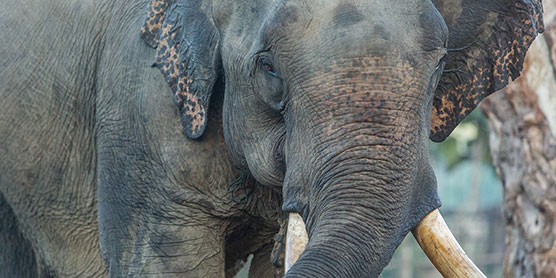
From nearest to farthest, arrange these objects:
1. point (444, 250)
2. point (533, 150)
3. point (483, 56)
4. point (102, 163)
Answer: point (444, 250)
point (483, 56)
point (102, 163)
point (533, 150)

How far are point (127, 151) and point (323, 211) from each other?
4.25 ft

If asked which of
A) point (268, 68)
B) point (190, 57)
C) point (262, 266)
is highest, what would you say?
point (268, 68)

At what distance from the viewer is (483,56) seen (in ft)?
16.0

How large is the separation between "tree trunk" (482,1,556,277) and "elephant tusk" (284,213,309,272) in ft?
11.0

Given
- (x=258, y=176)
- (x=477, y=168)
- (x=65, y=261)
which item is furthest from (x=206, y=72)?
(x=477, y=168)

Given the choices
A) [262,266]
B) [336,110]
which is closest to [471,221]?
[262,266]

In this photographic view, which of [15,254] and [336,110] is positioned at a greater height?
[336,110]

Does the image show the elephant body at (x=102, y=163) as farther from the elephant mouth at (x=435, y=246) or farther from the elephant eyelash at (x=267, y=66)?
the elephant mouth at (x=435, y=246)

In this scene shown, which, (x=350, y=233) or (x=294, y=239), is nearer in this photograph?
(x=350, y=233)

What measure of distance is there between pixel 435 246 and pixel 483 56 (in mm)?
1096

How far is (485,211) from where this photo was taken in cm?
1819

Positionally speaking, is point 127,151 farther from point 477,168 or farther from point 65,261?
point 477,168

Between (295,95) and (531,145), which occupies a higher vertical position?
(295,95)

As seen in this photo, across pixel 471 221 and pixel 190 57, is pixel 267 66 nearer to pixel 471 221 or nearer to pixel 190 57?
pixel 190 57
